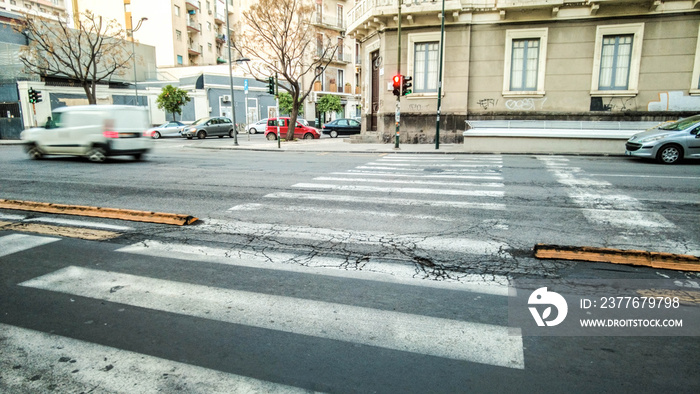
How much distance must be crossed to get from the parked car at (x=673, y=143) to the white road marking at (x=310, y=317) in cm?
1281

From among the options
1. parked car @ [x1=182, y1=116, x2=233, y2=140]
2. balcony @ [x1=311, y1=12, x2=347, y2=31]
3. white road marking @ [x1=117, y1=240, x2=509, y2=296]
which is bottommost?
white road marking @ [x1=117, y1=240, x2=509, y2=296]

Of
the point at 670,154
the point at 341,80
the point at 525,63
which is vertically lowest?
the point at 670,154

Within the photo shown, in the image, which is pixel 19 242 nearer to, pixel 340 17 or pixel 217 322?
pixel 217 322

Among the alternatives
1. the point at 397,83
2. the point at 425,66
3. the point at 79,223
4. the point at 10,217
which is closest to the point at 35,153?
the point at 10,217

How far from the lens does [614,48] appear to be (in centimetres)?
2022

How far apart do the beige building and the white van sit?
523 inches

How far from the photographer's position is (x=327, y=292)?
3893mm

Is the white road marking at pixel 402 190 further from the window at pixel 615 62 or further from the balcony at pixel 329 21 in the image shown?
the balcony at pixel 329 21

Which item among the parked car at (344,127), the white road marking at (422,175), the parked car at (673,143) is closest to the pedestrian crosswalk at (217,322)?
the white road marking at (422,175)

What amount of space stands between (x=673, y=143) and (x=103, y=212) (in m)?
15.0

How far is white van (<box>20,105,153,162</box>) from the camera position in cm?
1366

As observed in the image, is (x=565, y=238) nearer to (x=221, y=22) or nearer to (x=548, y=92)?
(x=548, y=92)

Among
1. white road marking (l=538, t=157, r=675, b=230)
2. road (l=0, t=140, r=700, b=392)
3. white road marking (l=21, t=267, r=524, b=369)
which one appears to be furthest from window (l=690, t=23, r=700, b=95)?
white road marking (l=21, t=267, r=524, b=369)

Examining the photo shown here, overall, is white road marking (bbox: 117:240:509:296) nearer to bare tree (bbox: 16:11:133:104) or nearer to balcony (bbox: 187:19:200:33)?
bare tree (bbox: 16:11:133:104)
